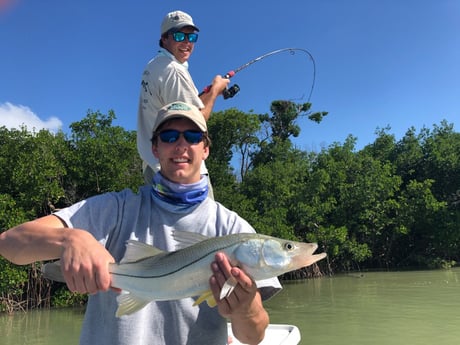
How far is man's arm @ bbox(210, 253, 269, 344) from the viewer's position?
1.61m

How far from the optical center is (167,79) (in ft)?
10.2

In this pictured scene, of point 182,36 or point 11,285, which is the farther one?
point 11,285

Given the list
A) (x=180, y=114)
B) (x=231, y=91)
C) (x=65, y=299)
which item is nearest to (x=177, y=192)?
(x=180, y=114)

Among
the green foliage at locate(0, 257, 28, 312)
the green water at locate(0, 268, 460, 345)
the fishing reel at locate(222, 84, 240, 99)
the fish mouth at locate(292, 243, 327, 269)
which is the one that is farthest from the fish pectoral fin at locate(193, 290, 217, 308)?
the green foliage at locate(0, 257, 28, 312)

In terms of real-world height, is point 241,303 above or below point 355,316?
above

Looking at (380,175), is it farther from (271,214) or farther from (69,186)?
(69,186)

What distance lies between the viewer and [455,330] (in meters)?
9.71

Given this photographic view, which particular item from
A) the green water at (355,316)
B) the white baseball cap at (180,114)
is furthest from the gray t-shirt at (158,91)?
the green water at (355,316)

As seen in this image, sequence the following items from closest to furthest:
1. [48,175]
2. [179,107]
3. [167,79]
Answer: [179,107], [167,79], [48,175]

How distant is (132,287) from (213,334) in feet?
1.43

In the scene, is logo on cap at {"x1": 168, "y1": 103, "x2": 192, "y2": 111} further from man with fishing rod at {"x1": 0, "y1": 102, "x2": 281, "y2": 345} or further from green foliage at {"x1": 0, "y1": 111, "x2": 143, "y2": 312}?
green foliage at {"x1": 0, "y1": 111, "x2": 143, "y2": 312}

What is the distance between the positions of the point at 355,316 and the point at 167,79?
1061cm

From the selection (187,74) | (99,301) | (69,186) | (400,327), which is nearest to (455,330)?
(400,327)

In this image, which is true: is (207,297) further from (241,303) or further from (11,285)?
(11,285)
